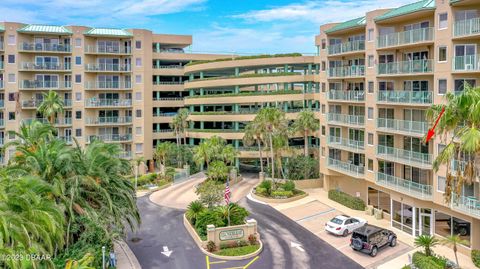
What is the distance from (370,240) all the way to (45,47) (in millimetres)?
52694

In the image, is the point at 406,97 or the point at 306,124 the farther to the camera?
the point at 306,124

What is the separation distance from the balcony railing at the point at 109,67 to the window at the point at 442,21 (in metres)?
47.3

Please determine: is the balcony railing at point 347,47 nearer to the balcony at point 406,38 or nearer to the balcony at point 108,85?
the balcony at point 406,38

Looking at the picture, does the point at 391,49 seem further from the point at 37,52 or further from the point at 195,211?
the point at 37,52

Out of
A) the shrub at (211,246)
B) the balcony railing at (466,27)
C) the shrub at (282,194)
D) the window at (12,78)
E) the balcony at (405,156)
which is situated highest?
the balcony railing at (466,27)

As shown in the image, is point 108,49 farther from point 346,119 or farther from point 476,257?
point 476,257

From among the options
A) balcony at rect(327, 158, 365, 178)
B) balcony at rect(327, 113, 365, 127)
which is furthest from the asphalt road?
balcony at rect(327, 113, 365, 127)

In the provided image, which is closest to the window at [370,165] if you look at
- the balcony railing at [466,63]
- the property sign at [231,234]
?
the balcony railing at [466,63]

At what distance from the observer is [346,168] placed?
47.9m

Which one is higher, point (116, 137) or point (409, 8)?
point (409, 8)

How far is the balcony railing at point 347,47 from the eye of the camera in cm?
4616

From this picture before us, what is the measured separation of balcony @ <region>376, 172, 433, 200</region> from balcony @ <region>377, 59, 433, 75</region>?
9536mm

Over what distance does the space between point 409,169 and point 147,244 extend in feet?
79.0

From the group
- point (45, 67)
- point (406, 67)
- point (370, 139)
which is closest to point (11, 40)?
point (45, 67)
